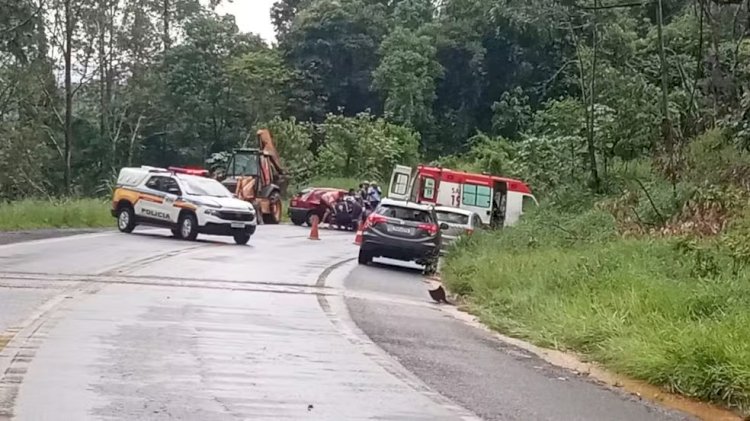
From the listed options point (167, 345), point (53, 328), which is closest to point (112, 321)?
point (53, 328)

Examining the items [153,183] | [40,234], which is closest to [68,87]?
[40,234]

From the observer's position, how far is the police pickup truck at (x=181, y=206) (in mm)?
29156

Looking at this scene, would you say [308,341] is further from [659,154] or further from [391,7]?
[391,7]

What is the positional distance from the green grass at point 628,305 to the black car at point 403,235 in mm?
2910

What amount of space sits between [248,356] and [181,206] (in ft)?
62.5

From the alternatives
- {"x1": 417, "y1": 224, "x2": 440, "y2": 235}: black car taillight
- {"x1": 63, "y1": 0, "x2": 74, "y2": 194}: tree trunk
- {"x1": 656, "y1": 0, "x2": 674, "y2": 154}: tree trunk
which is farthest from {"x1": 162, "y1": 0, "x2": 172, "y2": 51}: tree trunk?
{"x1": 656, "y1": 0, "x2": 674, "y2": 154}: tree trunk

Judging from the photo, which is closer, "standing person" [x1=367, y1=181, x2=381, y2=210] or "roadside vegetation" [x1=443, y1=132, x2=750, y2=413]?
"roadside vegetation" [x1=443, y1=132, x2=750, y2=413]

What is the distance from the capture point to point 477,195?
36.5 metres

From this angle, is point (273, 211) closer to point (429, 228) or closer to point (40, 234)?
point (40, 234)

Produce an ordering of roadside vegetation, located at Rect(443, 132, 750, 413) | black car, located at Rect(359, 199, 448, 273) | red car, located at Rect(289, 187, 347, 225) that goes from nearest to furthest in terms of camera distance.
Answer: roadside vegetation, located at Rect(443, 132, 750, 413) → black car, located at Rect(359, 199, 448, 273) → red car, located at Rect(289, 187, 347, 225)

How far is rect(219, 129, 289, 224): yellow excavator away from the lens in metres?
42.7

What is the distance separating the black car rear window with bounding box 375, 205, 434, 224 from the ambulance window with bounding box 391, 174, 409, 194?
1532 cm

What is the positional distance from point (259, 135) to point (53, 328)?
34.6 m

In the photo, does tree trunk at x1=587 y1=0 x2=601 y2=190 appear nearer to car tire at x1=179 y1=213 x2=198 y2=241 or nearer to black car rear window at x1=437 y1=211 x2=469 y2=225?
black car rear window at x1=437 y1=211 x2=469 y2=225
